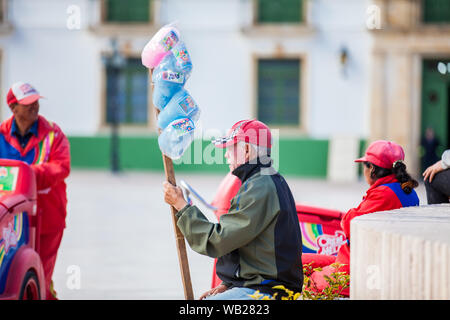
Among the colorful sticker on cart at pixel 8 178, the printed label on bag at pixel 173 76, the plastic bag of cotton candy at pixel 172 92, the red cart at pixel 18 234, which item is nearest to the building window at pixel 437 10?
Answer: the red cart at pixel 18 234

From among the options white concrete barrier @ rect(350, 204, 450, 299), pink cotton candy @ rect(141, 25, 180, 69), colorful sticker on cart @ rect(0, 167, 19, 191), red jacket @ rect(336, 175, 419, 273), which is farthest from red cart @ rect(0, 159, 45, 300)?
white concrete barrier @ rect(350, 204, 450, 299)

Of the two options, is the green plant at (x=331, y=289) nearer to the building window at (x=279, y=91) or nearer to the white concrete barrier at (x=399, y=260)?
the white concrete barrier at (x=399, y=260)

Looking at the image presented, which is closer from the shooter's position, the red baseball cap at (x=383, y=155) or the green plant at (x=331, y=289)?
the green plant at (x=331, y=289)

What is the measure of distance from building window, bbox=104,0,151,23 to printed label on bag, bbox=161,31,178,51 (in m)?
20.5

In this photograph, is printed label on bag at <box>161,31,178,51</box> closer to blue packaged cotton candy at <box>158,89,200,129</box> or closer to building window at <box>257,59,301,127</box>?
blue packaged cotton candy at <box>158,89,200,129</box>

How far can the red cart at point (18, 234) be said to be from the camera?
429 centimetres

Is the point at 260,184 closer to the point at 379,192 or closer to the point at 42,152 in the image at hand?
the point at 379,192

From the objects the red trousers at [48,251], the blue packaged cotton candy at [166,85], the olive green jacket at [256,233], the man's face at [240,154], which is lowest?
the red trousers at [48,251]

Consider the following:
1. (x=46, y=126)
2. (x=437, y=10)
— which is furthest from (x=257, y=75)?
(x=46, y=126)

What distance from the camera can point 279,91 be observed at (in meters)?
23.8

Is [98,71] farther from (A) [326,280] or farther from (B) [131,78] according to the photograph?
(A) [326,280]

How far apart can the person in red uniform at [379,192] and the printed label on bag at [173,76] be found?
1.13m

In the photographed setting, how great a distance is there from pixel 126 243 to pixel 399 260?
7553 mm

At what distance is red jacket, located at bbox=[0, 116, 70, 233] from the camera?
557 centimetres
